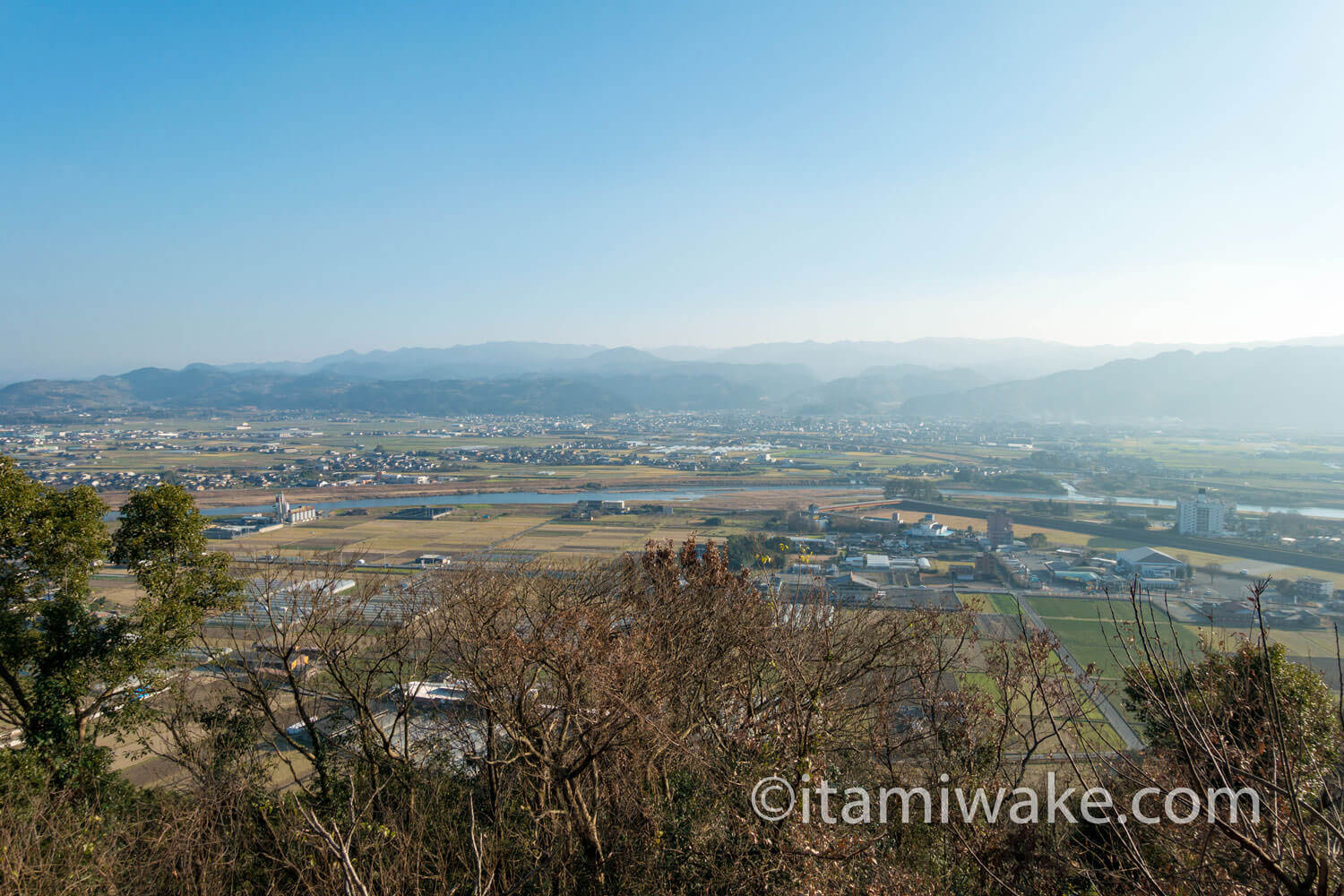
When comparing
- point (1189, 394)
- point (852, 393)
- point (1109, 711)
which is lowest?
point (1109, 711)

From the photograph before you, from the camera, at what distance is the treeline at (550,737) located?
4.68m

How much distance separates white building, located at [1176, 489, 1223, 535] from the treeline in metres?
20.9

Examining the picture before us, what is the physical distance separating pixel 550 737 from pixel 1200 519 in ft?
93.7

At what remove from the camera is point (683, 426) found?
3607 inches

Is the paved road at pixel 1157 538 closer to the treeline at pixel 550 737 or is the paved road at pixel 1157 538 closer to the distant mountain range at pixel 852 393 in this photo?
the treeline at pixel 550 737

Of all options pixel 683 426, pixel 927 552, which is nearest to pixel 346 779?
pixel 927 552

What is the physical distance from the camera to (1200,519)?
25.4m

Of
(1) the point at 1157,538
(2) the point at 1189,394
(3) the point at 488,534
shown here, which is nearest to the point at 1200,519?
(1) the point at 1157,538

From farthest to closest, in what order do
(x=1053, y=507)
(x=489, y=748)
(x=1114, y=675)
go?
(x=1053, y=507), (x=1114, y=675), (x=489, y=748)

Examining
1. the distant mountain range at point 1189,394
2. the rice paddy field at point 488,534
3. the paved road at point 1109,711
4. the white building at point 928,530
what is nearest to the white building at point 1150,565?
the white building at point 928,530

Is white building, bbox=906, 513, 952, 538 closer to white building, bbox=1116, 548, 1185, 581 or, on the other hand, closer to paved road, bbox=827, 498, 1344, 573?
paved road, bbox=827, 498, 1344, 573

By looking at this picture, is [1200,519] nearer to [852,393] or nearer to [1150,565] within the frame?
[1150,565]

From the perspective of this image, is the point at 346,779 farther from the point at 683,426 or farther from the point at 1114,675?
the point at 683,426

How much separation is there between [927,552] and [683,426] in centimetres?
6889
